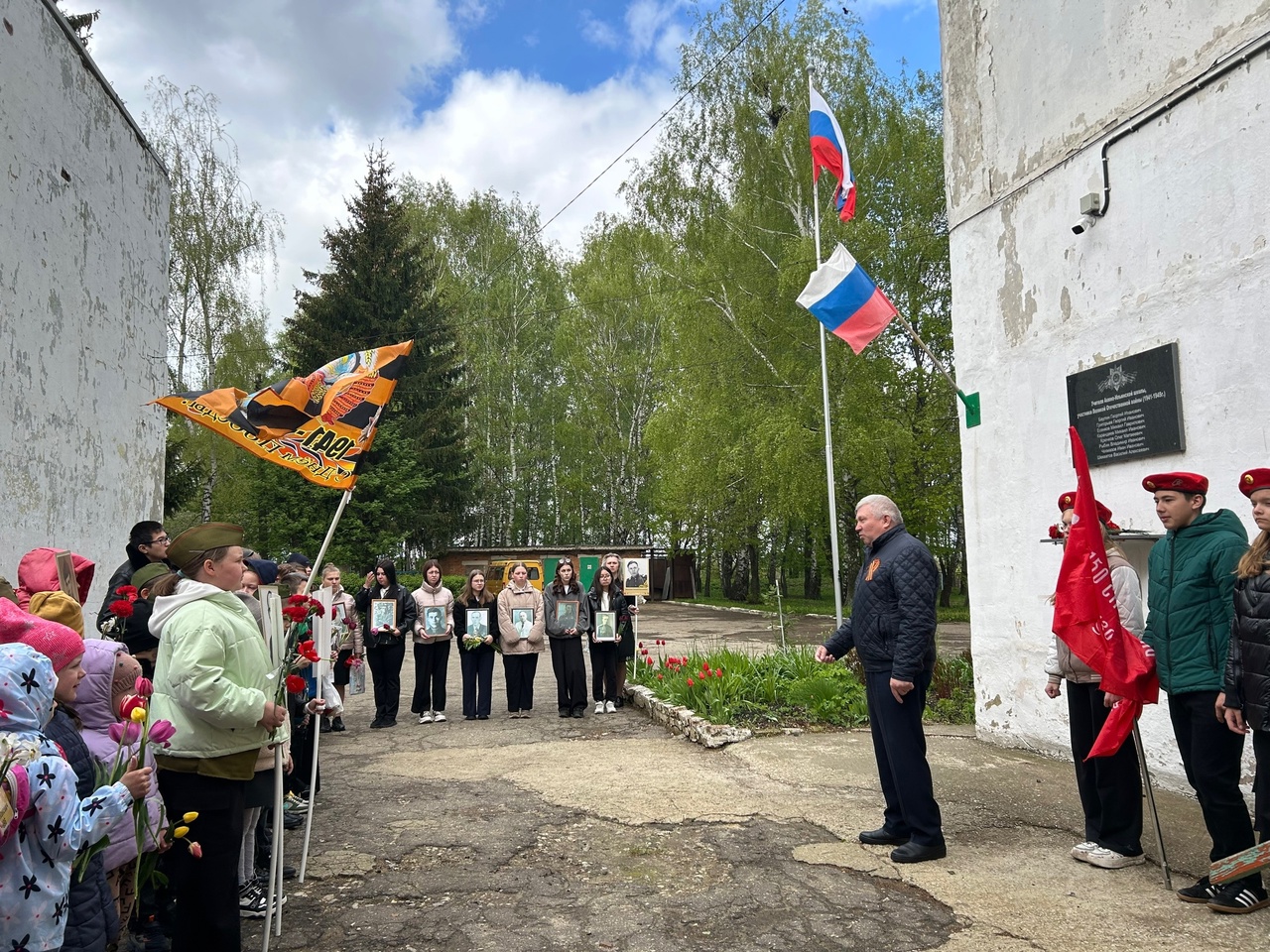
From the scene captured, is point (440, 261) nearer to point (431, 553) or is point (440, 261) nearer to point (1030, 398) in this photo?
point (431, 553)

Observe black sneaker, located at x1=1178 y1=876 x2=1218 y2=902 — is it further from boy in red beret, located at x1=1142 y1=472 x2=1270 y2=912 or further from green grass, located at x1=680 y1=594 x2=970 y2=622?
green grass, located at x1=680 y1=594 x2=970 y2=622

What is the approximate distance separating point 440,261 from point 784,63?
16266mm

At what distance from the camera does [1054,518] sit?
707cm

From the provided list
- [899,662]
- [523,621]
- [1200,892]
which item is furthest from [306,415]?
[1200,892]

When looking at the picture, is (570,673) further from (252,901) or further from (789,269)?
(789,269)

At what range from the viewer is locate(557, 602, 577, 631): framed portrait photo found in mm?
10078

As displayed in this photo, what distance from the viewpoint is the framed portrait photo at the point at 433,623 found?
10016 millimetres

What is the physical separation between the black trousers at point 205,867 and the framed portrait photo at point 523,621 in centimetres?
665

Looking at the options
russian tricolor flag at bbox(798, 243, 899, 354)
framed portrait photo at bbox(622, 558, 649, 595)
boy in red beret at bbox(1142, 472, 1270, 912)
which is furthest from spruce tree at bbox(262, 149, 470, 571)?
boy in red beret at bbox(1142, 472, 1270, 912)

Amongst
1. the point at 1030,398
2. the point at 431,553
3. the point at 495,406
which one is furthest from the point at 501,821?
the point at 495,406

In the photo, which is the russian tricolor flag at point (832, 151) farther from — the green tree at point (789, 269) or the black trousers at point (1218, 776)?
the black trousers at point (1218, 776)

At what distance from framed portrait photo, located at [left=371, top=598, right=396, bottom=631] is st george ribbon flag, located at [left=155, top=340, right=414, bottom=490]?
4012 millimetres

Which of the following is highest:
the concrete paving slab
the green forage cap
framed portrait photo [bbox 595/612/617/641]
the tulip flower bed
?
the green forage cap

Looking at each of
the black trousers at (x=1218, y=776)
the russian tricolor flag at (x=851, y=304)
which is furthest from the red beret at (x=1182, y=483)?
the russian tricolor flag at (x=851, y=304)
